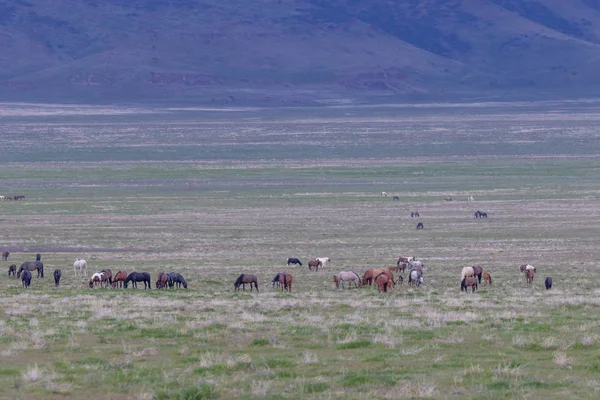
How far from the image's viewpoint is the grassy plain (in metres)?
11.8

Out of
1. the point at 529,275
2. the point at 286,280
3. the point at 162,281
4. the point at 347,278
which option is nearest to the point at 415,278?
the point at 347,278

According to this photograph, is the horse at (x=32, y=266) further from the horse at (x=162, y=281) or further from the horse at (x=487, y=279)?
the horse at (x=487, y=279)

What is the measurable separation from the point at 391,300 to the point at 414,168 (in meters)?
54.6

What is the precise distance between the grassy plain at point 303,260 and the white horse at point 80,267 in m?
0.38

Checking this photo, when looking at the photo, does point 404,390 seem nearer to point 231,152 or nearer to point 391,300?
point 391,300

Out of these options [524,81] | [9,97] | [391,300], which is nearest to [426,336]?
[391,300]

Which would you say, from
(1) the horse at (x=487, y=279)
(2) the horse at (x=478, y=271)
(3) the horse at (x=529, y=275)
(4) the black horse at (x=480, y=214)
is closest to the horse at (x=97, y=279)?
(2) the horse at (x=478, y=271)

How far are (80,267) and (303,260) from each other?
7.11 m

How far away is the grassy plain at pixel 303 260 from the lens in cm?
1184

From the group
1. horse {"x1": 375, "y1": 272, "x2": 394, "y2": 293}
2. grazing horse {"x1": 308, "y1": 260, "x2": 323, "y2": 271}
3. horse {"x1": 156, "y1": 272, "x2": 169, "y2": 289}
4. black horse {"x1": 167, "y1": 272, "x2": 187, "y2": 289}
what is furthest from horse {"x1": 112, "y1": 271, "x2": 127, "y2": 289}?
grazing horse {"x1": 308, "y1": 260, "x2": 323, "y2": 271}

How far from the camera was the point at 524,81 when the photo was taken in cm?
19688

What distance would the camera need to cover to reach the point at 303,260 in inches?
1277

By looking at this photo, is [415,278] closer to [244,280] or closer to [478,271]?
[478,271]

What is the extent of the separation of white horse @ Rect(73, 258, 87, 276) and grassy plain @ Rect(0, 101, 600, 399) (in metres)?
0.38
